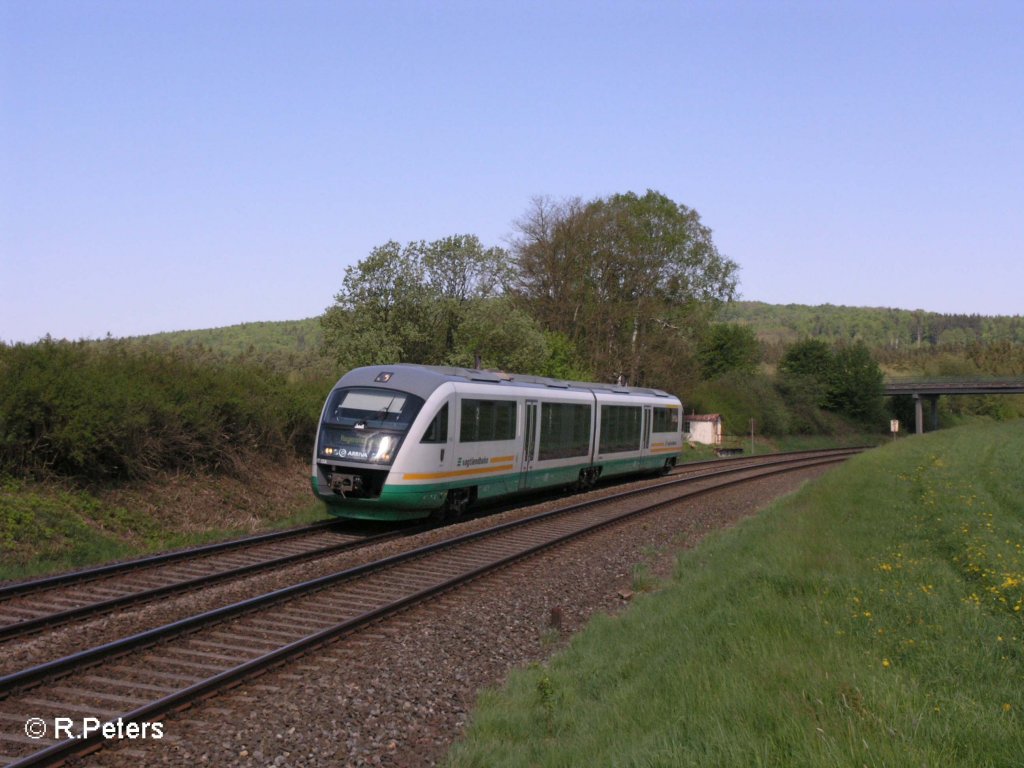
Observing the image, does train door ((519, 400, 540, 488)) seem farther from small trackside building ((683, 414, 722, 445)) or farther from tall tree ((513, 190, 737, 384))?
small trackside building ((683, 414, 722, 445))

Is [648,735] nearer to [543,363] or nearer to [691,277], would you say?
[543,363]

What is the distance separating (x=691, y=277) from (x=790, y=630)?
4669 cm

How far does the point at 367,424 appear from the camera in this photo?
15414 mm

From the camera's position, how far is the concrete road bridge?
74.1 metres

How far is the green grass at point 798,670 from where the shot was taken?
4.59m

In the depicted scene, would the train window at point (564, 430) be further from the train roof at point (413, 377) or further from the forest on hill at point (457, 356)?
the forest on hill at point (457, 356)

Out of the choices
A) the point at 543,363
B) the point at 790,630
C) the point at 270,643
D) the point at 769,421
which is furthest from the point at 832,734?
the point at 769,421

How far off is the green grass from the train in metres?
5.23

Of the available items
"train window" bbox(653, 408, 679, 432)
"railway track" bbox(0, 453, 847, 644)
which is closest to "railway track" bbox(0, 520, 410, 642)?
"railway track" bbox(0, 453, 847, 644)

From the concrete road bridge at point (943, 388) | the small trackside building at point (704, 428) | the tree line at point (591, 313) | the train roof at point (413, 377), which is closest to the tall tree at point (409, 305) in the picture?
the tree line at point (591, 313)

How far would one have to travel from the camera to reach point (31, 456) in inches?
569

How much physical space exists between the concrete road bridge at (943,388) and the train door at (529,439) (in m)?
61.9

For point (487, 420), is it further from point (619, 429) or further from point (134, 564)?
point (619, 429)

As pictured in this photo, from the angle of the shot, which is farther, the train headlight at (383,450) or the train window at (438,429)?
the train window at (438,429)
